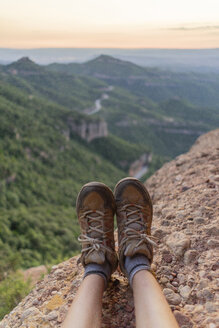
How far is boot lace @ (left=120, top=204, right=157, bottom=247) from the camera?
2.20 meters

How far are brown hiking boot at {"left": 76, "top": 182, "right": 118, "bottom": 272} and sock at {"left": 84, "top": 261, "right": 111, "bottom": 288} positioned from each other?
0.03 m

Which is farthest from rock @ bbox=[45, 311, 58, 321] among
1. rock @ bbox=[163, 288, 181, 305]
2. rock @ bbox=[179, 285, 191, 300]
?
rock @ bbox=[179, 285, 191, 300]

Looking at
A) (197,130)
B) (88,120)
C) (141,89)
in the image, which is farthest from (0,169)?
(141,89)

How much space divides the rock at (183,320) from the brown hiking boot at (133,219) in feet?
1.46

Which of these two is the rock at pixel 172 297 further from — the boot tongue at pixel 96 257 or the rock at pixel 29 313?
the rock at pixel 29 313

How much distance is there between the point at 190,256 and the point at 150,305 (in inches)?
28.2

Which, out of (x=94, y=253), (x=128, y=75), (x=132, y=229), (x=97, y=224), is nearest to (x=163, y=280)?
(x=132, y=229)

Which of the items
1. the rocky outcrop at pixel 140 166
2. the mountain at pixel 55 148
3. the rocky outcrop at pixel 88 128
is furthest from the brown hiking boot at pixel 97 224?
the rocky outcrop at pixel 140 166

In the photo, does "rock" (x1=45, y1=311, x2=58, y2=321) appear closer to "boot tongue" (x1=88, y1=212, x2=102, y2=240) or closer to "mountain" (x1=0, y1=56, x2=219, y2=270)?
"boot tongue" (x1=88, y1=212, x2=102, y2=240)

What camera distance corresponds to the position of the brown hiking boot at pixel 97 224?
2141 mm

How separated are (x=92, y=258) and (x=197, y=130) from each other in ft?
210

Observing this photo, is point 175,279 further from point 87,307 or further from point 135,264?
point 87,307

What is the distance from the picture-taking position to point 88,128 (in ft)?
151

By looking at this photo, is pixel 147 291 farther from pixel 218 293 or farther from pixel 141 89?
pixel 141 89
